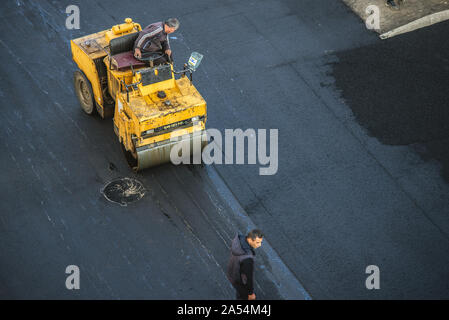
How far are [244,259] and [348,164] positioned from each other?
4367mm

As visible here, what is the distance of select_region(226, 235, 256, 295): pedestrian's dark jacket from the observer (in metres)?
8.00

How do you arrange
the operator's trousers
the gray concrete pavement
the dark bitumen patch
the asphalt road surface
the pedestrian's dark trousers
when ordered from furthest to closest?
the dark bitumen patch → the operator's trousers → the asphalt road surface → the gray concrete pavement → the pedestrian's dark trousers

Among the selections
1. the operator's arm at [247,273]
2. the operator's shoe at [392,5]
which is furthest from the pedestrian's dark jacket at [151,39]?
the operator's shoe at [392,5]

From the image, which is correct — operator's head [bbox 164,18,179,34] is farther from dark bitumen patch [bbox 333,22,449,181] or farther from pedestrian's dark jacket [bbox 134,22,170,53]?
dark bitumen patch [bbox 333,22,449,181]

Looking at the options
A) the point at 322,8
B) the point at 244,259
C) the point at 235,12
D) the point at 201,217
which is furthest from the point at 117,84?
the point at 322,8

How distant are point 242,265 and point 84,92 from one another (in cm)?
611

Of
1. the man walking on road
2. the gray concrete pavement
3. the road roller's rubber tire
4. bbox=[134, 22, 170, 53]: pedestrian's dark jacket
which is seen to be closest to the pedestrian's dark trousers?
the man walking on road

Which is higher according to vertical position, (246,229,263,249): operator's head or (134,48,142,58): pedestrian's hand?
(134,48,142,58): pedestrian's hand

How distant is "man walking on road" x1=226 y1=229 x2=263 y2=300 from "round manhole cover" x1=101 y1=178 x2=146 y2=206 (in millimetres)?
3132

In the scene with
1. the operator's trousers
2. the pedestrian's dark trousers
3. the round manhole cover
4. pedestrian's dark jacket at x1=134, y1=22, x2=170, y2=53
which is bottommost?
the round manhole cover

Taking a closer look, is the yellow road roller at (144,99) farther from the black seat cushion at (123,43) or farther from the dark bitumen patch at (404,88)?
the dark bitumen patch at (404,88)

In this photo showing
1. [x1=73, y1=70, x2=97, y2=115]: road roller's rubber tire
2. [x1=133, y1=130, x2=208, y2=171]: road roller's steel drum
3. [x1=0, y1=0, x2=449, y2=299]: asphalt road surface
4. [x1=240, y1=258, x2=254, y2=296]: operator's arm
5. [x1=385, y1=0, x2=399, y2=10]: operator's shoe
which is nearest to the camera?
[x1=240, y1=258, x2=254, y2=296]: operator's arm

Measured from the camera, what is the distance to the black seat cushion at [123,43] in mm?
11070

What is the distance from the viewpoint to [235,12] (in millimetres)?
15633
